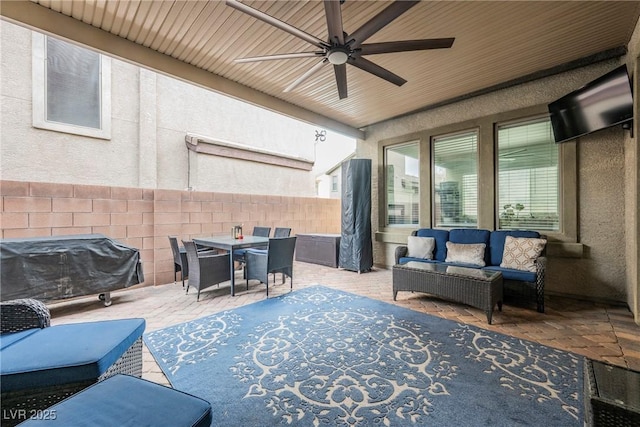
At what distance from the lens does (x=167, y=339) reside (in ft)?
8.77

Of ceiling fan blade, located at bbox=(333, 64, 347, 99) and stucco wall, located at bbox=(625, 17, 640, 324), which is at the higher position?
ceiling fan blade, located at bbox=(333, 64, 347, 99)

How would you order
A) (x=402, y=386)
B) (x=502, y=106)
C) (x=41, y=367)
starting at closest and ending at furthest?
(x=41, y=367) < (x=402, y=386) < (x=502, y=106)

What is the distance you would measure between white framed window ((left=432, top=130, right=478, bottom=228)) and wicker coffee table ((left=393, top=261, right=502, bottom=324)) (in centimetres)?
174

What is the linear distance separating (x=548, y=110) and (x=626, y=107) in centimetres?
108

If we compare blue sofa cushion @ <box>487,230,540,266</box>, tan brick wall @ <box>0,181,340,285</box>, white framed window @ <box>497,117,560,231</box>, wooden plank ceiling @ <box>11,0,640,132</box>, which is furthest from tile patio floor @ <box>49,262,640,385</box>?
wooden plank ceiling @ <box>11,0,640,132</box>

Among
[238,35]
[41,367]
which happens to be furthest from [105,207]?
[41,367]

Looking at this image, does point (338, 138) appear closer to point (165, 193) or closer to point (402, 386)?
point (165, 193)

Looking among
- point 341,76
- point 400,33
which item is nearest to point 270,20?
point 341,76

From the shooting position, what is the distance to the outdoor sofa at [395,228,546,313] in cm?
341

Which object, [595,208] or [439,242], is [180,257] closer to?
[439,242]

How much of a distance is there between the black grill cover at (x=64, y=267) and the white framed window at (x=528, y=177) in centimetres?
589

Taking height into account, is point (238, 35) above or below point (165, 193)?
above

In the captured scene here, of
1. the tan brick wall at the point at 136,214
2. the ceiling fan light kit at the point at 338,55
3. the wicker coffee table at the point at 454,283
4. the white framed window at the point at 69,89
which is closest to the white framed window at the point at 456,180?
the wicker coffee table at the point at 454,283

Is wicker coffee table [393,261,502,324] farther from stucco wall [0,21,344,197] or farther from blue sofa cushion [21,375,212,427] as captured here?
stucco wall [0,21,344,197]
